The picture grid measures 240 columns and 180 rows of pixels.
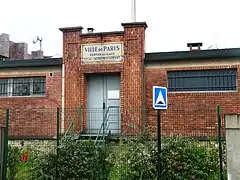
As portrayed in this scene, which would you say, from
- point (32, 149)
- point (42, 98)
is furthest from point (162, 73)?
point (32, 149)

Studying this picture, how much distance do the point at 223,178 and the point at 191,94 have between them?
639 centimetres

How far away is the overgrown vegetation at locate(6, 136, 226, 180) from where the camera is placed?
1004 cm

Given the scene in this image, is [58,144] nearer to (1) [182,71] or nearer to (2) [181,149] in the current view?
(2) [181,149]

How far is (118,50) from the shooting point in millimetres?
16938

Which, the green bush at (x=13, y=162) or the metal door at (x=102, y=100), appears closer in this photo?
the green bush at (x=13, y=162)

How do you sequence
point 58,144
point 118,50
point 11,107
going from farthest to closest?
1. point 11,107
2. point 118,50
3. point 58,144

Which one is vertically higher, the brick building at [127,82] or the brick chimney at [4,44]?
the brick chimney at [4,44]

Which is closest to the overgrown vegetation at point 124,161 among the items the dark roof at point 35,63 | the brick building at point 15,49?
the dark roof at point 35,63

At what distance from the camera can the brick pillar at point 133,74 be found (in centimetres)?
1630

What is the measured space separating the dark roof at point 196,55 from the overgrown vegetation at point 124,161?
227 inches

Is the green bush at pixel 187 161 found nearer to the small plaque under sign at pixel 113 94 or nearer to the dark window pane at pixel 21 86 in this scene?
the small plaque under sign at pixel 113 94

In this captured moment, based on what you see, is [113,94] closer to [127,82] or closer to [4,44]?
[127,82]

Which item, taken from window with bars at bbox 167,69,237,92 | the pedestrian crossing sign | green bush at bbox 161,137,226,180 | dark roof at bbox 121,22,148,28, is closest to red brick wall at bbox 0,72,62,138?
dark roof at bbox 121,22,148,28

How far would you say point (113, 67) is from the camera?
16.9m
